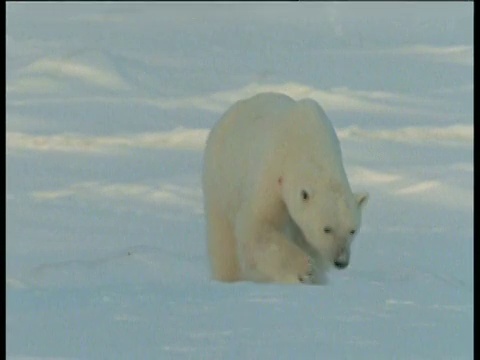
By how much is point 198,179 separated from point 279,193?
2943mm

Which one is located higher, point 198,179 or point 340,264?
point 340,264

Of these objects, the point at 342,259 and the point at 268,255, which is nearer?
the point at 342,259

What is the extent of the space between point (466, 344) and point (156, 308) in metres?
1.14

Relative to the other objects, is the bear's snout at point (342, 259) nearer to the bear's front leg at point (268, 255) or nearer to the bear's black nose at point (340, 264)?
the bear's black nose at point (340, 264)

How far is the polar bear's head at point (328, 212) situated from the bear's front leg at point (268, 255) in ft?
0.50

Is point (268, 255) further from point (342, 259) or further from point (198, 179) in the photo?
point (198, 179)

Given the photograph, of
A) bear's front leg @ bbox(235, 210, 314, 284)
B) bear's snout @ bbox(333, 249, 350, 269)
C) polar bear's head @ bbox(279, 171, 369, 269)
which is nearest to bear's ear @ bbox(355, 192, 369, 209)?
Answer: polar bear's head @ bbox(279, 171, 369, 269)

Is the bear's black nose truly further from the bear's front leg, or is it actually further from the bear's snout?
the bear's front leg

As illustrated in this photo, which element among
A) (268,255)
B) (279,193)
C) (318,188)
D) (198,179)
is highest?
(318,188)

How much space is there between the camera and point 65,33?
1458 centimetres

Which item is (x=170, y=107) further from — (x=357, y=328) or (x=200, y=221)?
(x=357, y=328)

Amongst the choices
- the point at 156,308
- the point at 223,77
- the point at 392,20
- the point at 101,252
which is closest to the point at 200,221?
the point at 101,252

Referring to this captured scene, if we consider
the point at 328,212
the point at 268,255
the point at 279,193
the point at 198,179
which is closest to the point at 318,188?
the point at 328,212

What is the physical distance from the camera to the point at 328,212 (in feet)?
21.9
